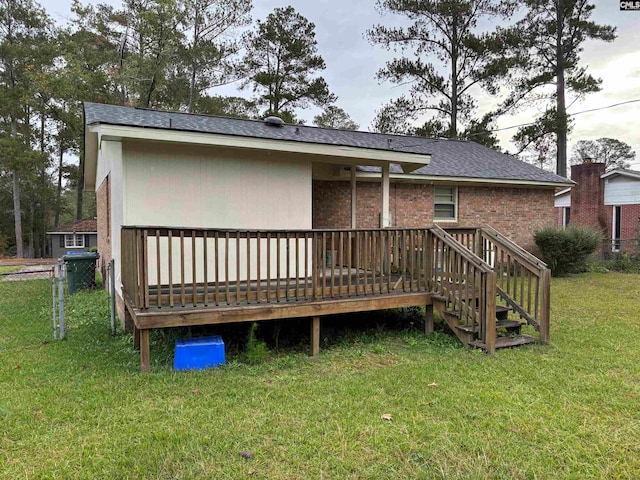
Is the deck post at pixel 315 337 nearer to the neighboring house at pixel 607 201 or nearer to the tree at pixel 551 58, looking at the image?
the neighboring house at pixel 607 201

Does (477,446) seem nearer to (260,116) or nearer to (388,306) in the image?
(388,306)

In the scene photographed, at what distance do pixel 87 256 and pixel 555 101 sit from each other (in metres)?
23.5

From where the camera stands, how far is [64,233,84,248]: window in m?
26.7

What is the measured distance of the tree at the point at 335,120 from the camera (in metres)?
29.7

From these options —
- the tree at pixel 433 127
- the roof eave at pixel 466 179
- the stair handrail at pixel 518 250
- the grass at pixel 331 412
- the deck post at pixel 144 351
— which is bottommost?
the grass at pixel 331 412

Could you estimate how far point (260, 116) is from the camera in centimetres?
2416

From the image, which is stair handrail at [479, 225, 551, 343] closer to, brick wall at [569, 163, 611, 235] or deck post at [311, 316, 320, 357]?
deck post at [311, 316, 320, 357]

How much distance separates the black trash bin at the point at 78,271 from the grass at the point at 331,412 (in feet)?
15.5

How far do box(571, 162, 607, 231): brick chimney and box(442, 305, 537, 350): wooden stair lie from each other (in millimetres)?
14240

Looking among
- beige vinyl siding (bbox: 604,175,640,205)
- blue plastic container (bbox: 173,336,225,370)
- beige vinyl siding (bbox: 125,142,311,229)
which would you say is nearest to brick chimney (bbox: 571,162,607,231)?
beige vinyl siding (bbox: 604,175,640,205)

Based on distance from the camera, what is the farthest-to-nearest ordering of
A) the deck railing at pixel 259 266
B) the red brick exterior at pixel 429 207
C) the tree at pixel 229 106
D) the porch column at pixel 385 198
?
1. the tree at pixel 229 106
2. the red brick exterior at pixel 429 207
3. the porch column at pixel 385 198
4. the deck railing at pixel 259 266

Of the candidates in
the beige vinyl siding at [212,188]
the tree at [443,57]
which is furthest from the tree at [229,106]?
the beige vinyl siding at [212,188]

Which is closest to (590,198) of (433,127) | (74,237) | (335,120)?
(433,127)

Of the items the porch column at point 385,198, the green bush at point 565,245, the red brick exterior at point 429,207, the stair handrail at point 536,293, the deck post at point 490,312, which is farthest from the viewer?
the green bush at point 565,245
